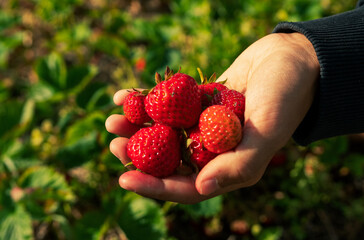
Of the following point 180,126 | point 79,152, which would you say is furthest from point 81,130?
point 180,126

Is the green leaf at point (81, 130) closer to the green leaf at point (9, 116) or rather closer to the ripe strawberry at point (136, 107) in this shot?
the green leaf at point (9, 116)

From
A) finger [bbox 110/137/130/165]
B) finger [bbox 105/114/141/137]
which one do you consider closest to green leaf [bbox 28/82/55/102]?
finger [bbox 105/114/141/137]

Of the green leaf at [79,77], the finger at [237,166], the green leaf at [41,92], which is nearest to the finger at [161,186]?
the finger at [237,166]

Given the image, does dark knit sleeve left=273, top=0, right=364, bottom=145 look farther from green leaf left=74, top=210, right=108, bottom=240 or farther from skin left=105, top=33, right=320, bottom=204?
green leaf left=74, top=210, right=108, bottom=240

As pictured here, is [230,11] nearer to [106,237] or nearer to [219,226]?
[219,226]

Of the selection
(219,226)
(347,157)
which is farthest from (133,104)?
(347,157)

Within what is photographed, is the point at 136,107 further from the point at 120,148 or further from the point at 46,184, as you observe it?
the point at 46,184
